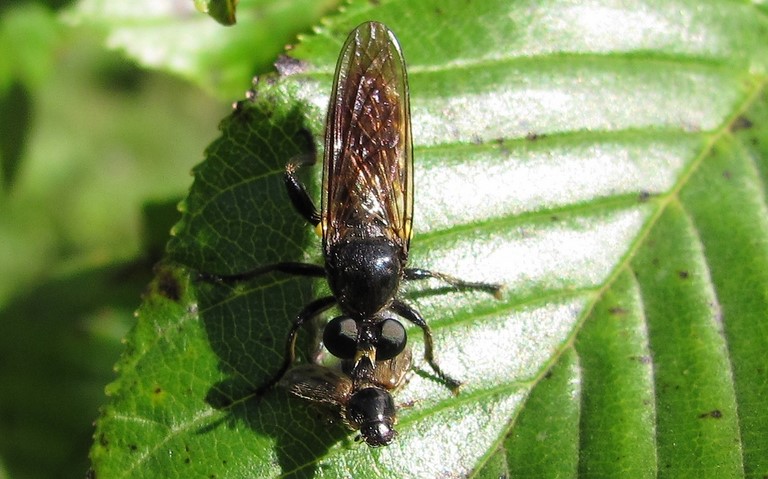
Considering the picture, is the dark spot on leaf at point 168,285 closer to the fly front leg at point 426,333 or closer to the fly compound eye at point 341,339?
the fly compound eye at point 341,339

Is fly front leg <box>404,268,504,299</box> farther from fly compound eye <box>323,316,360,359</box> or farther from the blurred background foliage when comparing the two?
the blurred background foliage

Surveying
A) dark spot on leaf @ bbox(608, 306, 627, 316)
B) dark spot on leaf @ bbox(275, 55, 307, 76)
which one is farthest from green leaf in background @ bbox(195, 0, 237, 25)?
dark spot on leaf @ bbox(608, 306, 627, 316)

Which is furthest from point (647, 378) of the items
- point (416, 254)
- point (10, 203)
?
point (10, 203)

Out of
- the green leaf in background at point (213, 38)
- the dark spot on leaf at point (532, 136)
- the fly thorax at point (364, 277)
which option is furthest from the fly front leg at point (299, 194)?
the green leaf in background at point (213, 38)

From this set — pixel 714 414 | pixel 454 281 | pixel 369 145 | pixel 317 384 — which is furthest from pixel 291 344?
pixel 714 414

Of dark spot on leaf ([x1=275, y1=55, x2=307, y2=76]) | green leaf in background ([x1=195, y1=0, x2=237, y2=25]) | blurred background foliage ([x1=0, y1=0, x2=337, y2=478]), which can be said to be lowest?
blurred background foliage ([x1=0, y1=0, x2=337, y2=478])
